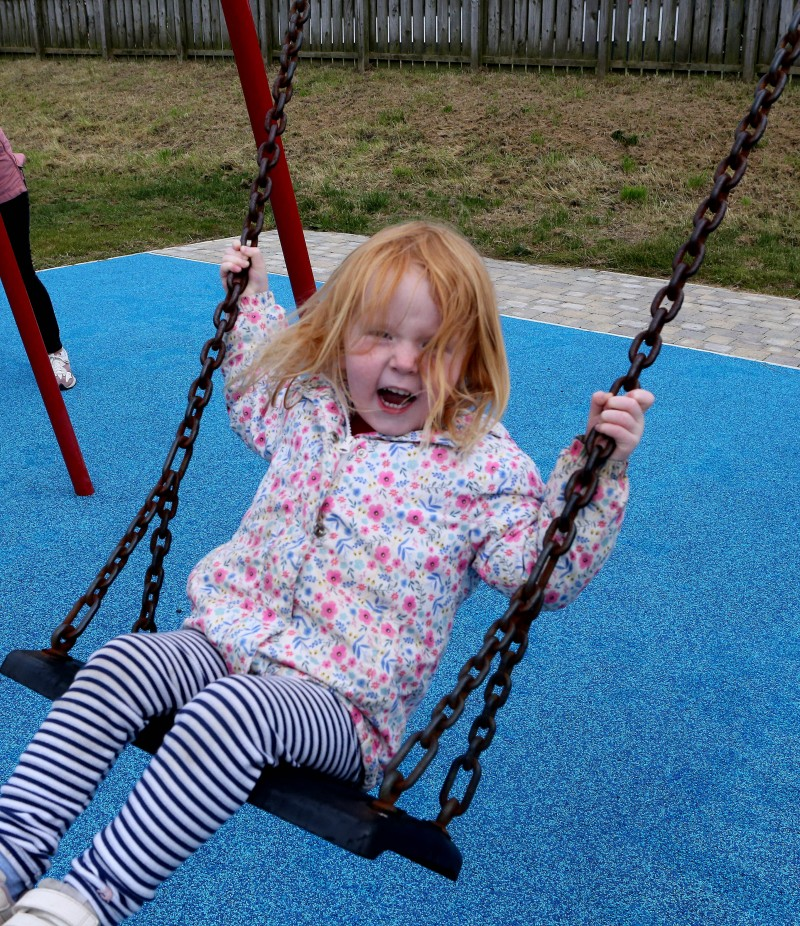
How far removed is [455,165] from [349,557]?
29.2ft

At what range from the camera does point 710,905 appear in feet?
7.08

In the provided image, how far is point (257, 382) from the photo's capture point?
79.7 inches

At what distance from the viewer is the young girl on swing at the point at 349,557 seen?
5.03 ft

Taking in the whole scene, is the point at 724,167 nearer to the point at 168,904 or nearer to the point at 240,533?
the point at 240,533

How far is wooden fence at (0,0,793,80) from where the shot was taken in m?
10.4

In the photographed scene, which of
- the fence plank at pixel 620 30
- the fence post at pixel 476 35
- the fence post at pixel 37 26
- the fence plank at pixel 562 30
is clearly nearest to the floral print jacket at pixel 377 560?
the fence plank at pixel 620 30

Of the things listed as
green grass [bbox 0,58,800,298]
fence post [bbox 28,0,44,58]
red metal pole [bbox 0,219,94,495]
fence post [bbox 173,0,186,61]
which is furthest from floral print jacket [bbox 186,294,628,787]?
fence post [bbox 28,0,44,58]

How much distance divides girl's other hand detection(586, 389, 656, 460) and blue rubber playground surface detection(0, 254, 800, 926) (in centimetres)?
106

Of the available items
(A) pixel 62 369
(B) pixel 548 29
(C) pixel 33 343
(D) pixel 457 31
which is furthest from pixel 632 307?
(D) pixel 457 31

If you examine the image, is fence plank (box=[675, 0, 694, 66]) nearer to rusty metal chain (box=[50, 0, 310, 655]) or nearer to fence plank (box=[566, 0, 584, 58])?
fence plank (box=[566, 0, 584, 58])

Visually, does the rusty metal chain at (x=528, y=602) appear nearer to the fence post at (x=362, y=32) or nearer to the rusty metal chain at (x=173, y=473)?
the rusty metal chain at (x=173, y=473)

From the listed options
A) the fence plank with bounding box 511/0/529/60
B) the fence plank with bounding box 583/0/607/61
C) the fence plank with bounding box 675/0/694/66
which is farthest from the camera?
the fence plank with bounding box 511/0/529/60

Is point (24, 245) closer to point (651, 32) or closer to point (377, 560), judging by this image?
point (377, 560)

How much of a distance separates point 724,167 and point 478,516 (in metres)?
0.64
